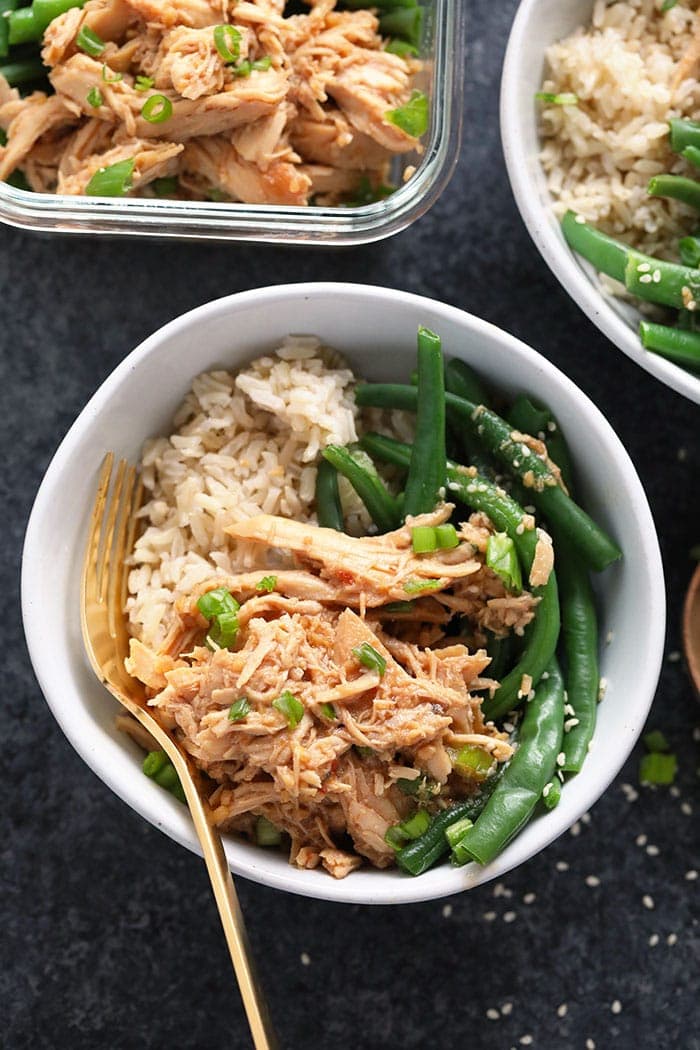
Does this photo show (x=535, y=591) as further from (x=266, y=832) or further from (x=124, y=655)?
(x=124, y=655)

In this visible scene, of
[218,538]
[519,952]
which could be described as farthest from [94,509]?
[519,952]

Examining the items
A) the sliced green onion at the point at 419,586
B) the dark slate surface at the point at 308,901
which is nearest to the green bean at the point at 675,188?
the dark slate surface at the point at 308,901

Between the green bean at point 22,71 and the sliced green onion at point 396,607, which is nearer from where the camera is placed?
the sliced green onion at point 396,607

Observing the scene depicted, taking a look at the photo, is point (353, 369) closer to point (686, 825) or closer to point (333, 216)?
point (333, 216)

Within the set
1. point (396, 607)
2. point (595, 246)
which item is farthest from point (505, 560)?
point (595, 246)

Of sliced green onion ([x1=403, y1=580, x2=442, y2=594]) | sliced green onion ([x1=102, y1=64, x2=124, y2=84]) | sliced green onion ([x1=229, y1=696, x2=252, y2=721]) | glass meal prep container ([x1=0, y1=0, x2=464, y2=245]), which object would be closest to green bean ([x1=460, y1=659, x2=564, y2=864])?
sliced green onion ([x1=403, y1=580, x2=442, y2=594])

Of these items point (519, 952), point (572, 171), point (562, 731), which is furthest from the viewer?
point (519, 952)

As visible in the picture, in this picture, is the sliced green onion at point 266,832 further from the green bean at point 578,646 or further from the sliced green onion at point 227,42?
the sliced green onion at point 227,42

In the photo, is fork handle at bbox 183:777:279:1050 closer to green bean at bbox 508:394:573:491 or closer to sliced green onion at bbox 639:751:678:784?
green bean at bbox 508:394:573:491
